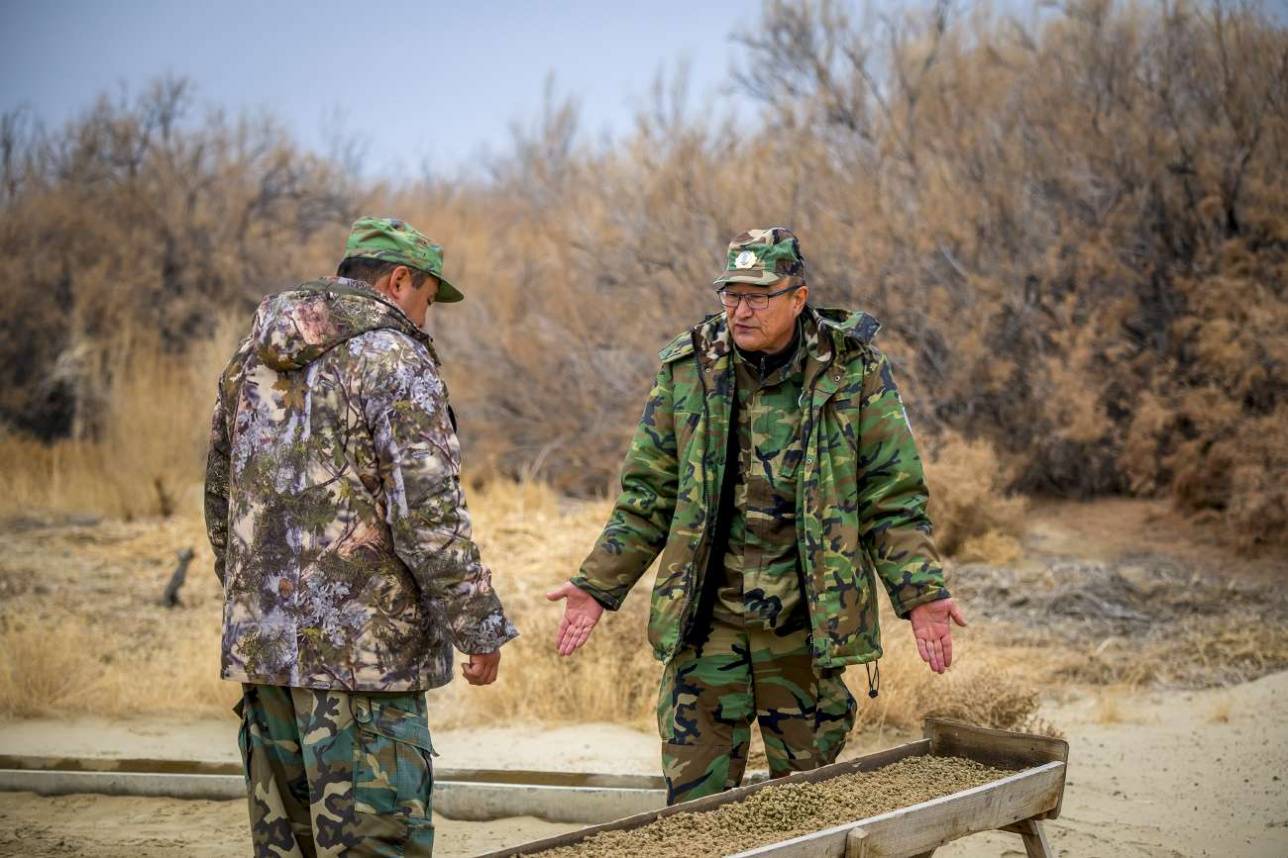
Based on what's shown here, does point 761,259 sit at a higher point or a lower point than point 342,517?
higher

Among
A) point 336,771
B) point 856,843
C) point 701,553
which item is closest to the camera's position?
point 856,843

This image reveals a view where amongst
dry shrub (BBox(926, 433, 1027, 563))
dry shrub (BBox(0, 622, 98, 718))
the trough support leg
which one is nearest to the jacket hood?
the trough support leg

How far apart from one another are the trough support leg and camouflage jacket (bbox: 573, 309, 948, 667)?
66cm

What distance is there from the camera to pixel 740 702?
13.8 ft

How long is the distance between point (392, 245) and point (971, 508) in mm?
7553

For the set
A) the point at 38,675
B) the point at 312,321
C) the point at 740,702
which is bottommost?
the point at 38,675

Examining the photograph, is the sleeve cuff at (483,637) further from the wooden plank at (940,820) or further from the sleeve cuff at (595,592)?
the wooden plank at (940,820)

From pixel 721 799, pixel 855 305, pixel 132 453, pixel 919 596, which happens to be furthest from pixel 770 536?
pixel 132 453

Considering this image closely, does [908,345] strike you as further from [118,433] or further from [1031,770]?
[1031,770]

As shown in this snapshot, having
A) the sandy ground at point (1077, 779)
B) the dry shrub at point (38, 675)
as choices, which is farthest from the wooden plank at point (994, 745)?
the dry shrub at point (38, 675)

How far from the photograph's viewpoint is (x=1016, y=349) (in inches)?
483

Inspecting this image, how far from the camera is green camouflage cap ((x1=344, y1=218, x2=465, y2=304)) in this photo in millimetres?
3795

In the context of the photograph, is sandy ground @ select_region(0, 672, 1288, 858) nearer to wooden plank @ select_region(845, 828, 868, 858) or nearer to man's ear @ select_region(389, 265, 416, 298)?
wooden plank @ select_region(845, 828, 868, 858)

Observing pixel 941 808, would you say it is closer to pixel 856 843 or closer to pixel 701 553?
pixel 856 843
